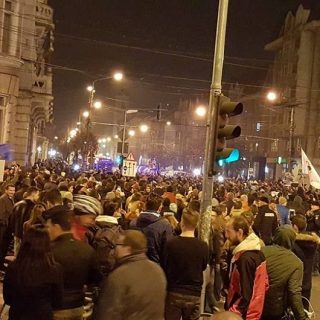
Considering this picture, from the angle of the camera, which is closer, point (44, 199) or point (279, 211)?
point (44, 199)

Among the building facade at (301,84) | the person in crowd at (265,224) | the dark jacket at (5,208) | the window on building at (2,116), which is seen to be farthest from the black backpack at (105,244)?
the building facade at (301,84)

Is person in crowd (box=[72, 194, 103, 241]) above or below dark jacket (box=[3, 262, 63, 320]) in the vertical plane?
above

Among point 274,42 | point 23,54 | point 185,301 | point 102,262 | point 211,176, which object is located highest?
point 274,42

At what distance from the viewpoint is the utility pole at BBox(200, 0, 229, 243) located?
28.2 feet

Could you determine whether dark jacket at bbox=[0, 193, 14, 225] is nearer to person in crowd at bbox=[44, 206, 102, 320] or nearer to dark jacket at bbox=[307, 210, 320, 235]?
person in crowd at bbox=[44, 206, 102, 320]

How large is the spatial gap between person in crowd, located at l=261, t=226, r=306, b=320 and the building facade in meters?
53.8

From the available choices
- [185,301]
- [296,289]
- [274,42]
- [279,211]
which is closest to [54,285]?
[185,301]

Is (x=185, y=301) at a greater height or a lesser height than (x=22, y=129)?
lesser

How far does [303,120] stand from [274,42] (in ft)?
46.8

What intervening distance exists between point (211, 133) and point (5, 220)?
4.53m

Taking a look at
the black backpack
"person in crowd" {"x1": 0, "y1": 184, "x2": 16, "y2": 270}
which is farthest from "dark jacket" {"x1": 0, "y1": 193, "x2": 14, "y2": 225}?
the black backpack

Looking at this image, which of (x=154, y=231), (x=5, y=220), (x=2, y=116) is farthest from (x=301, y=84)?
(x=154, y=231)

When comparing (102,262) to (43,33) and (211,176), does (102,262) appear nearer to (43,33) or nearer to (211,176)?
(211,176)

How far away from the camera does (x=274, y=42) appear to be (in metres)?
72.9
